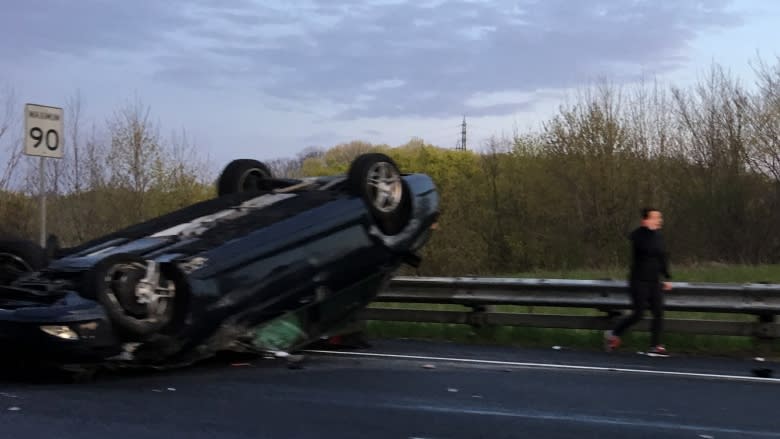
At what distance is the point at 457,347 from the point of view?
889cm

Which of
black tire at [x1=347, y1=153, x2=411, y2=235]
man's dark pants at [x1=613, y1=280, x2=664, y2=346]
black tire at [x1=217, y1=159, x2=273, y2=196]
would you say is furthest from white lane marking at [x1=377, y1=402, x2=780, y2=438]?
black tire at [x1=217, y1=159, x2=273, y2=196]

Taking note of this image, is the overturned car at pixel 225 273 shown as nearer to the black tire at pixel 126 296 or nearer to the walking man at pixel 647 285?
the black tire at pixel 126 296

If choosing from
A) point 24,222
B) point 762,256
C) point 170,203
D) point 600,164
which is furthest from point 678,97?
point 24,222

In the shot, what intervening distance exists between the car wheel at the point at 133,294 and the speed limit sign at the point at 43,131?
14.1ft

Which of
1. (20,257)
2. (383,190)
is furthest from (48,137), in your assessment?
(383,190)

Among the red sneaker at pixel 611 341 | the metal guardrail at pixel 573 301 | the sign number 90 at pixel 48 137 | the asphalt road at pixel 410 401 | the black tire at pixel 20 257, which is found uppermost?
the sign number 90 at pixel 48 137

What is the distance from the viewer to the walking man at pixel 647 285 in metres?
8.27

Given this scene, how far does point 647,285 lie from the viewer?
8.34 m

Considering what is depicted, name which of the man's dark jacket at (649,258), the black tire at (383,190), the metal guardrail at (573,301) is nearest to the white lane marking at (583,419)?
the black tire at (383,190)

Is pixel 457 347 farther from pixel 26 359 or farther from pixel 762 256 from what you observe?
pixel 762 256

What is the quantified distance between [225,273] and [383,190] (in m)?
2.05

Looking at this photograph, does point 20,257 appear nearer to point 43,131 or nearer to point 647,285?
point 43,131

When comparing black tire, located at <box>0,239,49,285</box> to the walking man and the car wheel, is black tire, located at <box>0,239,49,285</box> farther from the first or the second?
the walking man

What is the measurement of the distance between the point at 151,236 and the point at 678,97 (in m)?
24.0
